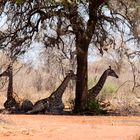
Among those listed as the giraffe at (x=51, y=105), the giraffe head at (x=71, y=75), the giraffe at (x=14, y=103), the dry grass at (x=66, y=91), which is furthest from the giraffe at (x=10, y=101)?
the giraffe head at (x=71, y=75)

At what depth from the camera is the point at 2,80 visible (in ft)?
69.7

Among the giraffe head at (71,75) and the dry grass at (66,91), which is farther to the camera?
the dry grass at (66,91)

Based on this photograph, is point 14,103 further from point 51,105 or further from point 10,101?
point 51,105

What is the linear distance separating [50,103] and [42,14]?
10.6ft

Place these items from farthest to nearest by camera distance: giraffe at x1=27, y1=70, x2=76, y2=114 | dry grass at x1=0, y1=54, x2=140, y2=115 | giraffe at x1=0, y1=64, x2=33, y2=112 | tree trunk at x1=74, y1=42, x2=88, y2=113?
dry grass at x1=0, y1=54, x2=140, y2=115 → tree trunk at x1=74, y1=42, x2=88, y2=113 → giraffe at x1=0, y1=64, x2=33, y2=112 → giraffe at x1=27, y1=70, x2=76, y2=114

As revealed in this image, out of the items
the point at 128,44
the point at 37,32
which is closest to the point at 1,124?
the point at 37,32

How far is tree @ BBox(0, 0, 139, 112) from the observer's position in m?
19.2

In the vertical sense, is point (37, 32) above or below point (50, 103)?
above

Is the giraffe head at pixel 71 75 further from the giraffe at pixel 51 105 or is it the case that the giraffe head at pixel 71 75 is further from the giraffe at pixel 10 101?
the giraffe at pixel 10 101

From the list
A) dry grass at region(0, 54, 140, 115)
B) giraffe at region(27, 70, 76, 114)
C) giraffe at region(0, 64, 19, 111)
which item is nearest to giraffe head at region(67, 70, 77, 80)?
giraffe at region(27, 70, 76, 114)

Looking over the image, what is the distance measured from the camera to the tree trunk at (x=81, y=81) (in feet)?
66.0

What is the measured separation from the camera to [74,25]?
18.9 meters

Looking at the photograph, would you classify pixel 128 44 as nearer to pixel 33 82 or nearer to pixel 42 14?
pixel 42 14

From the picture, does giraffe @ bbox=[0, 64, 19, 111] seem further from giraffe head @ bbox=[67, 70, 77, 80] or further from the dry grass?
giraffe head @ bbox=[67, 70, 77, 80]
